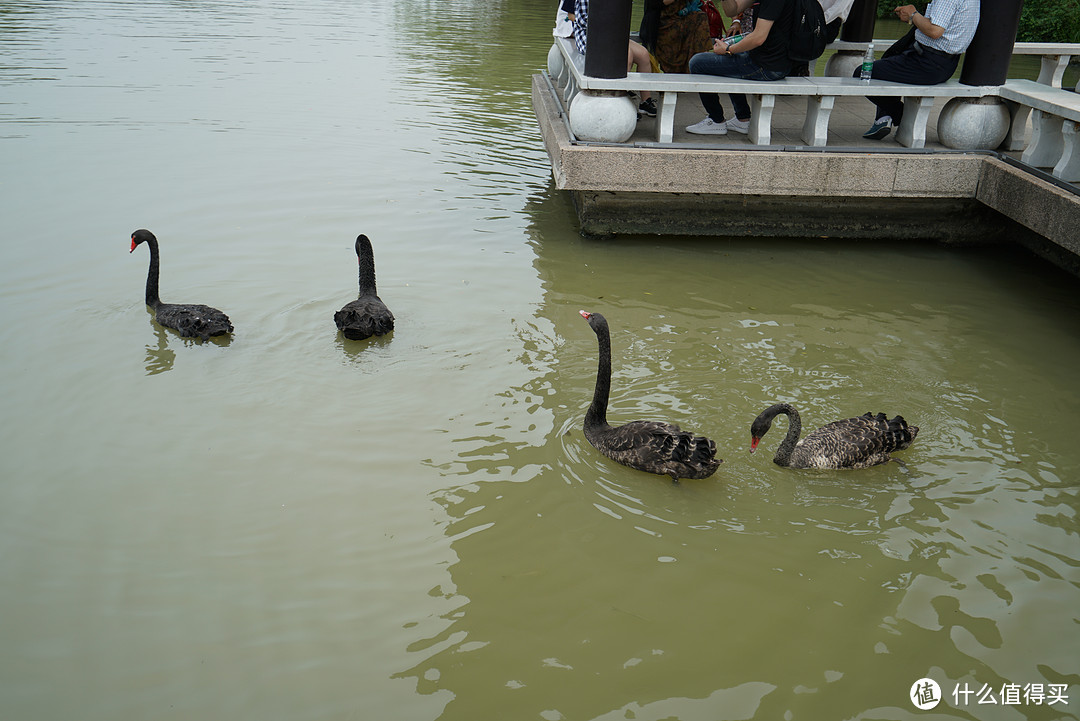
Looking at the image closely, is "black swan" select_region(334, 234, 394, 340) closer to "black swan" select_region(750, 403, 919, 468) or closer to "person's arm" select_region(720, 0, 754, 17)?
"black swan" select_region(750, 403, 919, 468)

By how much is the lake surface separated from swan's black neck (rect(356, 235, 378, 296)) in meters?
0.35

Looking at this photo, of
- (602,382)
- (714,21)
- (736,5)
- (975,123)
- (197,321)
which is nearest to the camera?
(602,382)

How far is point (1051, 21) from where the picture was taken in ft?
90.9

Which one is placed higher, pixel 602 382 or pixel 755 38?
pixel 755 38

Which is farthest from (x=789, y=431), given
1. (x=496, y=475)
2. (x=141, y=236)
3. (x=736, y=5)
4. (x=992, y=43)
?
(x=736, y=5)

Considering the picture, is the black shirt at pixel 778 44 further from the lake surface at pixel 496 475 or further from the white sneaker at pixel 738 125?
the lake surface at pixel 496 475

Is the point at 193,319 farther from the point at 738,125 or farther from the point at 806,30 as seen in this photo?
the point at 806,30

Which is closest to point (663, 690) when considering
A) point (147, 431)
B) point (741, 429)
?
point (741, 429)

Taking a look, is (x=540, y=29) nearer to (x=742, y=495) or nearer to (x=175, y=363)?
(x=175, y=363)

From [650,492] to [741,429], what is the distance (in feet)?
3.16

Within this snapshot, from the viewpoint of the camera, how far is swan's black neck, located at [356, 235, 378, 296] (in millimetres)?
7738

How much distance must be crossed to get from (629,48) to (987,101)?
3.73 metres

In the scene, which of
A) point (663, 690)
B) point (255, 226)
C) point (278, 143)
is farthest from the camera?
point (278, 143)

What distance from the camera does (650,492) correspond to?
551cm
